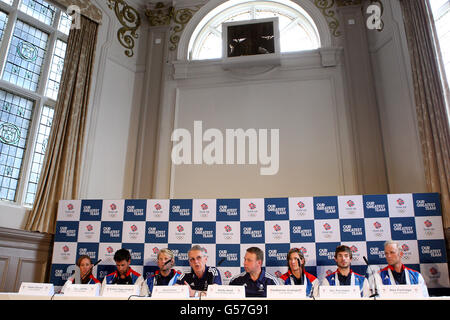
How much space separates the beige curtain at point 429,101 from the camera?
3.96 meters

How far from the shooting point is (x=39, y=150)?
4.77m

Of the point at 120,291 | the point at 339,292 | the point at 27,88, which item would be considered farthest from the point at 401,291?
the point at 27,88

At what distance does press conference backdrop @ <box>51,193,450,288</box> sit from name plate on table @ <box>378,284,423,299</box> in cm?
156

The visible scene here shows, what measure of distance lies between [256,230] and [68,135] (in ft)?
8.53

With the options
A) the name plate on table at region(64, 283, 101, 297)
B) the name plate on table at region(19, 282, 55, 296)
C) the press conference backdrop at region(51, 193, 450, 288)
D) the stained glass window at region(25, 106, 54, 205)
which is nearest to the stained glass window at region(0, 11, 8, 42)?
the stained glass window at region(25, 106, 54, 205)

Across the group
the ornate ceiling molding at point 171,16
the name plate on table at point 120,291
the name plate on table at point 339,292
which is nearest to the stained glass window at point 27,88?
the ornate ceiling molding at point 171,16

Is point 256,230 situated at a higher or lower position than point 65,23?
lower

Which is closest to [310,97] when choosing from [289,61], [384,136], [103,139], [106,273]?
[289,61]

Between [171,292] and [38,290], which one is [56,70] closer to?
[38,290]

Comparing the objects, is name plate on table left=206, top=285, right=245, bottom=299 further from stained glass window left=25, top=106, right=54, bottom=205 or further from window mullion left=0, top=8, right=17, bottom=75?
window mullion left=0, top=8, right=17, bottom=75

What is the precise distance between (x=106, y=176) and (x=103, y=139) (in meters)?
0.51

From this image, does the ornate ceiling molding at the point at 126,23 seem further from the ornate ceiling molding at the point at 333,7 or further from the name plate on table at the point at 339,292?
the name plate on table at the point at 339,292

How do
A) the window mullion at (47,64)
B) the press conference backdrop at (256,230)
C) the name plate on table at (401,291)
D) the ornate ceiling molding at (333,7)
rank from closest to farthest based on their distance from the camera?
1. the name plate on table at (401,291)
2. the press conference backdrop at (256,230)
3. the window mullion at (47,64)
4. the ornate ceiling molding at (333,7)

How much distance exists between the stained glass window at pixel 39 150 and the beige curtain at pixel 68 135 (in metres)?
0.18
